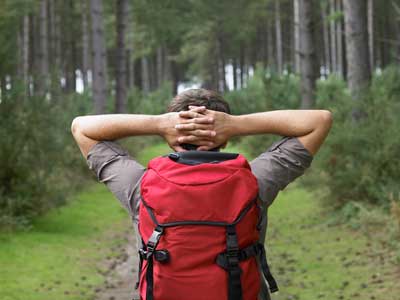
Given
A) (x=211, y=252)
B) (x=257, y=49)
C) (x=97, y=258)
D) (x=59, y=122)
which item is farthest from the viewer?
(x=257, y=49)

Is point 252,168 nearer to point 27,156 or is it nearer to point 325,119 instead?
point 325,119

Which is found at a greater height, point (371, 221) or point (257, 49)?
point (257, 49)

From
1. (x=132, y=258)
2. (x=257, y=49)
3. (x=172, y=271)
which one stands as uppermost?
(x=257, y=49)

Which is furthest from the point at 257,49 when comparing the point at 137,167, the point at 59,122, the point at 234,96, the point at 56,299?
the point at 137,167

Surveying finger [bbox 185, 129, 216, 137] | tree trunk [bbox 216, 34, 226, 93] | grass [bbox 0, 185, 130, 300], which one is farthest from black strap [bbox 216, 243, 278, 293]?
tree trunk [bbox 216, 34, 226, 93]

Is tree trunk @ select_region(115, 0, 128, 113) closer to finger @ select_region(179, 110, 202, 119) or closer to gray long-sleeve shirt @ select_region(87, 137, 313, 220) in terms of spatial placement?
gray long-sleeve shirt @ select_region(87, 137, 313, 220)

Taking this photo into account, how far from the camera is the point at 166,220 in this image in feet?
9.58

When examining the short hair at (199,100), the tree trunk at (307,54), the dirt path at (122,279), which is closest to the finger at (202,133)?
the short hair at (199,100)

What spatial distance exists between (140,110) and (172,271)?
106 ft

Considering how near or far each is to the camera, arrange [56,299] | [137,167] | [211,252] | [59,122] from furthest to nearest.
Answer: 1. [59,122]
2. [56,299]
3. [137,167]
4. [211,252]

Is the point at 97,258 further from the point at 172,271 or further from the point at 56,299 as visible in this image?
the point at 172,271

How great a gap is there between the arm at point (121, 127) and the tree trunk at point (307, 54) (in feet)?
48.4

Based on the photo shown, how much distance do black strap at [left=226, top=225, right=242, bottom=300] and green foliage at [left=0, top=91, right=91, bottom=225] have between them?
9.05 metres

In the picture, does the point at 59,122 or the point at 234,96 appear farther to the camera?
the point at 234,96
